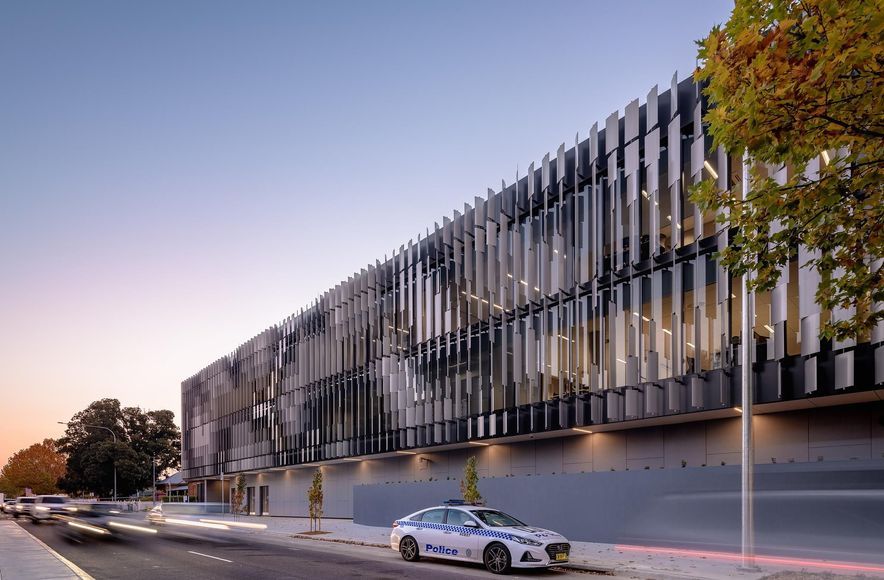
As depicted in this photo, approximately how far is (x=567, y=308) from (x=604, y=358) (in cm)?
291

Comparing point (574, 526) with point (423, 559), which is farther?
point (574, 526)

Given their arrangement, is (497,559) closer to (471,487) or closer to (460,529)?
(460,529)

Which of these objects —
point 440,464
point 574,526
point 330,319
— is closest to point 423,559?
point 574,526

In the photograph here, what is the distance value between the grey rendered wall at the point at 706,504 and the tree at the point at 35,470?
138m

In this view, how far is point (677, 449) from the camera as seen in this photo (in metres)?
27.0

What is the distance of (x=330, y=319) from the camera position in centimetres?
5341

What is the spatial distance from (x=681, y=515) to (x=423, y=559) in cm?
742

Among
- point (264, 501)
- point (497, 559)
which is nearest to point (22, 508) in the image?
point (264, 501)

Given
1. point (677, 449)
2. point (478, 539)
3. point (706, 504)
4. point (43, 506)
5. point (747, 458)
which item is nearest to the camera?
point (747, 458)

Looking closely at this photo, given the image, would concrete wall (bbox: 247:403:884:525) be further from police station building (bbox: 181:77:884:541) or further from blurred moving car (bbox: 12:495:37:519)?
blurred moving car (bbox: 12:495:37:519)

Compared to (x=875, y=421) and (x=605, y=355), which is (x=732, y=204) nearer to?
(x=875, y=421)

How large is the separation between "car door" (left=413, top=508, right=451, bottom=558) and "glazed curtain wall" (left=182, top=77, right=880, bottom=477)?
29.7 feet

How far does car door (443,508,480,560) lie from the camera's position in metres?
18.2

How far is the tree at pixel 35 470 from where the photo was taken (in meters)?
148
